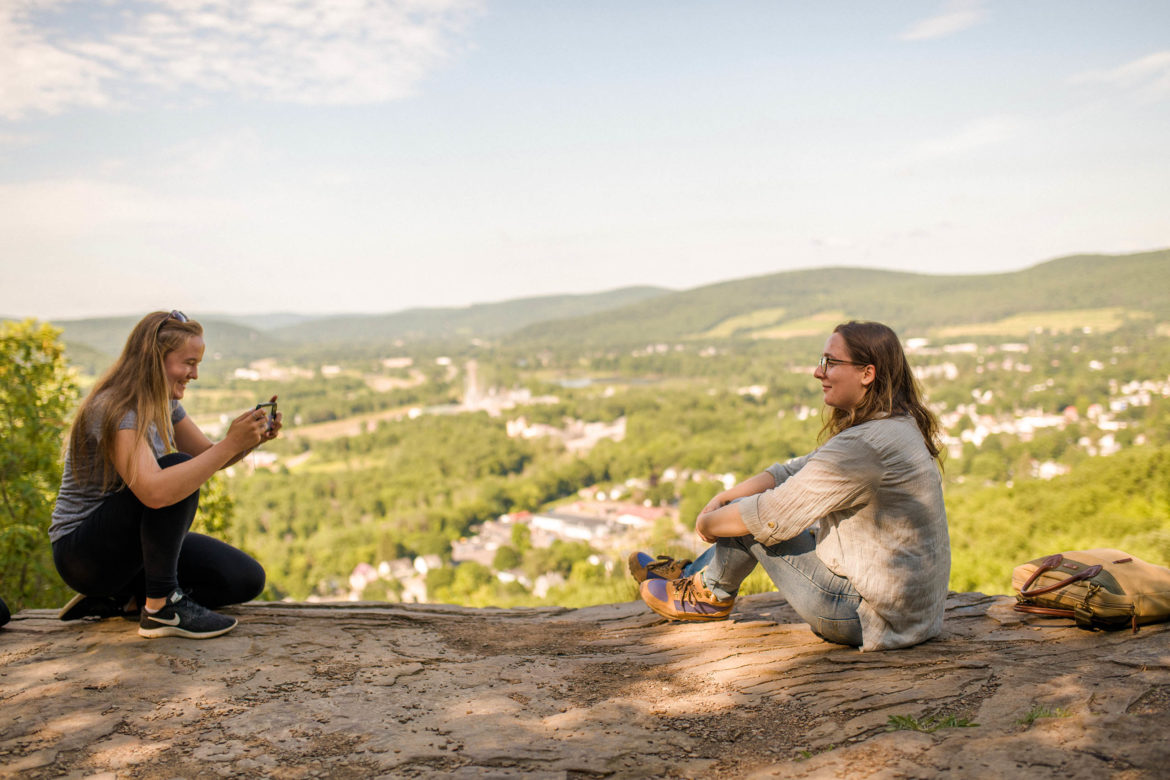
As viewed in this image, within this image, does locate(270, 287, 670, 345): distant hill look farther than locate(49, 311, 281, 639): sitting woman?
Yes

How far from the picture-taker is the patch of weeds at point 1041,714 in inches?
82.6

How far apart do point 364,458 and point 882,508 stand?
55.0 m

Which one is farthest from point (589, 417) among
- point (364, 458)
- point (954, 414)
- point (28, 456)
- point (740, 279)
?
point (740, 279)

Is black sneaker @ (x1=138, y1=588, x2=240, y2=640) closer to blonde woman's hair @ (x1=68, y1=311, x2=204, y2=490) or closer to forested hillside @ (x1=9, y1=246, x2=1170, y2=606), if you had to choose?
blonde woman's hair @ (x1=68, y1=311, x2=204, y2=490)

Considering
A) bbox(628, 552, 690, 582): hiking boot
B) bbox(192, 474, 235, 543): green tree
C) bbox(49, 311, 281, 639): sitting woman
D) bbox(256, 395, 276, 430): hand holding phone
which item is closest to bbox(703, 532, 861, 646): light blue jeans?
bbox(628, 552, 690, 582): hiking boot

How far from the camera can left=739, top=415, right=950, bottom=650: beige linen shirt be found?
257 centimetres

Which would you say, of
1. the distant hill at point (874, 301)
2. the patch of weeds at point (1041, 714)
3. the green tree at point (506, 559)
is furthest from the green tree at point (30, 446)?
the distant hill at point (874, 301)

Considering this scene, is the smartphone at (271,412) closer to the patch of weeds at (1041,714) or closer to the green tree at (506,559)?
the patch of weeds at (1041,714)

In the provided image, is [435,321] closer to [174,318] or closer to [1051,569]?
[174,318]

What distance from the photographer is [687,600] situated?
3588 mm

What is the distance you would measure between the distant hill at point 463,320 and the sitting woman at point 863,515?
14428 cm

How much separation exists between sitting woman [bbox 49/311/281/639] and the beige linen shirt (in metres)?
2.24

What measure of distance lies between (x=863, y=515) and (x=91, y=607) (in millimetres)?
3607

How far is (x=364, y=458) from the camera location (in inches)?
2140
